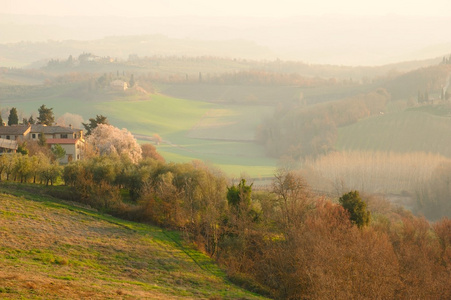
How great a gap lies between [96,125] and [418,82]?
138m

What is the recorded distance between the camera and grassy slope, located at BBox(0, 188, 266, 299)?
25.0 metres

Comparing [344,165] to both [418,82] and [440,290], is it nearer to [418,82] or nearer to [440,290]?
[440,290]

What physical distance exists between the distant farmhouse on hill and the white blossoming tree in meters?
3.16

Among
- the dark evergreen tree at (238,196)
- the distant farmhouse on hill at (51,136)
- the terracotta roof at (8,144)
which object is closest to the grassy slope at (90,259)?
the dark evergreen tree at (238,196)

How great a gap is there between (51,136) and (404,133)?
8672 cm

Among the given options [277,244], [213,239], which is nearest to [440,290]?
[277,244]

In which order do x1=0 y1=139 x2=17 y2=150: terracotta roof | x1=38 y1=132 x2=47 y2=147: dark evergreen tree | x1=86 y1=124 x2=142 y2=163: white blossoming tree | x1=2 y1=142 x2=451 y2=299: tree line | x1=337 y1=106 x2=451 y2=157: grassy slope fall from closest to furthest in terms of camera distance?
x1=2 y1=142 x2=451 y2=299: tree line < x1=0 y1=139 x2=17 y2=150: terracotta roof < x1=38 y1=132 x2=47 y2=147: dark evergreen tree < x1=86 y1=124 x2=142 y2=163: white blossoming tree < x1=337 y1=106 x2=451 y2=157: grassy slope

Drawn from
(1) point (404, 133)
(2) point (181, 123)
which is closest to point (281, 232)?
(1) point (404, 133)

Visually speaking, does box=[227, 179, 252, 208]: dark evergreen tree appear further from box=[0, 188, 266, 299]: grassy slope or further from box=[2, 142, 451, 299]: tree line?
box=[0, 188, 266, 299]: grassy slope

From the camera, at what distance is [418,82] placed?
19900cm

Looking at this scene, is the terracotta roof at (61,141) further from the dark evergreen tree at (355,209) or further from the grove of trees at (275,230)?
the dark evergreen tree at (355,209)

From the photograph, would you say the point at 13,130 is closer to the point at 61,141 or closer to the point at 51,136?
the point at 51,136

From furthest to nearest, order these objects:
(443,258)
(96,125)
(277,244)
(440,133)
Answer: (440,133) < (96,125) < (443,258) < (277,244)

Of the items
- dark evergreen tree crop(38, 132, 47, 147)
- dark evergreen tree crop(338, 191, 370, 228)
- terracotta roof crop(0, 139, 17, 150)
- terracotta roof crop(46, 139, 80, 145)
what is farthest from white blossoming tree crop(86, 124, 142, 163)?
dark evergreen tree crop(338, 191, 370, 228)
